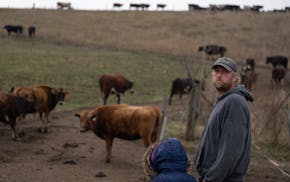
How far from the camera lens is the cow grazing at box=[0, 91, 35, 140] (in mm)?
12320

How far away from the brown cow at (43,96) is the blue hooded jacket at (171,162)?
1005 centimetres

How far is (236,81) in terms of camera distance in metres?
4.50

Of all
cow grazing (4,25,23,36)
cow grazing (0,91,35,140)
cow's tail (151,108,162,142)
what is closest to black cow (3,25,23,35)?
cow grazing (4,25,23,36)

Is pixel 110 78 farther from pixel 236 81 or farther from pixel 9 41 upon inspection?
pixel 9 41

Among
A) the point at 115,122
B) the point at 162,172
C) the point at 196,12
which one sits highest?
the point at 196,12

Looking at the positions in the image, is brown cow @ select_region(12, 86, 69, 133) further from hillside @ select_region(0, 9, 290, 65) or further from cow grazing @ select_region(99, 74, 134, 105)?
hillside @ select_region(0, 9, 290, 65)

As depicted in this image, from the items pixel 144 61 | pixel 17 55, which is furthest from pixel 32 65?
pixel 144 61

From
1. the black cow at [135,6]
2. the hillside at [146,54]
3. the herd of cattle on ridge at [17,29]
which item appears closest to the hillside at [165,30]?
the hillside at [146,54]

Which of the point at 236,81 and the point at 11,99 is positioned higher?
the point at 236,81

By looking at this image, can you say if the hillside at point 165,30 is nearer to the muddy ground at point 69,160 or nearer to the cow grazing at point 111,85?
the cow grazing at point 111,85

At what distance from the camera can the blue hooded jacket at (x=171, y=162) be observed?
395cm

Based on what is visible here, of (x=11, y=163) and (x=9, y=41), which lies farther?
(x=9, y=41)

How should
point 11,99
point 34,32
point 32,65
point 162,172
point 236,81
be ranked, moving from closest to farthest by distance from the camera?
point 162,172 < point 236,81 < point 11,99 < point 32,65 < point 34,32

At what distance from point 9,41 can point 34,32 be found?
19.4 feet
